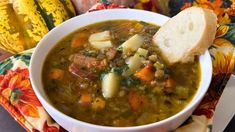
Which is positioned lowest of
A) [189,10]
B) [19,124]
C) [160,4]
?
[19,124]

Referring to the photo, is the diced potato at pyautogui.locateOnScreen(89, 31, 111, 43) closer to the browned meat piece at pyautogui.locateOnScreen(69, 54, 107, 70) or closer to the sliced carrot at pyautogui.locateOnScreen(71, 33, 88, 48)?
the sliced carrot at pyautogui.locateOnScreen(71, 33, 88, 48)

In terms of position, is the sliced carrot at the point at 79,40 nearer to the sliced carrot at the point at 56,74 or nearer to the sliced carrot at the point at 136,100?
the sliced carrot at the point at 56,74

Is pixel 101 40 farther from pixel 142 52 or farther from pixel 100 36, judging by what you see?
pixel 142 52

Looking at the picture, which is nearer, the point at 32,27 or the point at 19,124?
the point at 19,124

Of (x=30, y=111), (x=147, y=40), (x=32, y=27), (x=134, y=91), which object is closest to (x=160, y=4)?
(x=147, y=40)

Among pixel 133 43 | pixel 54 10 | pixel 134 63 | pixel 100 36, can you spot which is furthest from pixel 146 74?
pixel 54 10

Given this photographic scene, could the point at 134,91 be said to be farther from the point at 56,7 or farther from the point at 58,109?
the point at 56,7

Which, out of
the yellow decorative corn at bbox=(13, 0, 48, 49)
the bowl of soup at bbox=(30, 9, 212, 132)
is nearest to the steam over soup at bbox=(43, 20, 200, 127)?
the bowl of soup at bbox=(30, 9, 212, 132)
